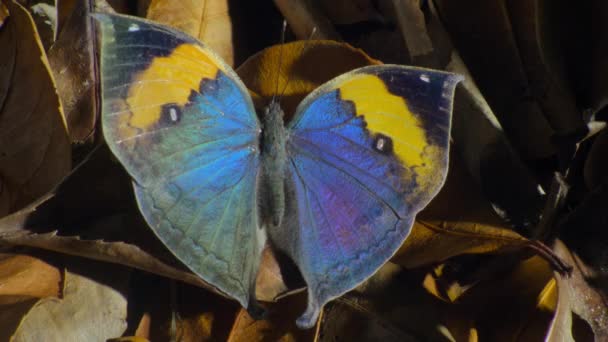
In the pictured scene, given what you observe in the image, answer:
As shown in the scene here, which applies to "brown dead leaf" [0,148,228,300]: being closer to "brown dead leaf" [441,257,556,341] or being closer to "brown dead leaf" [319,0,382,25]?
"brown dead leaf" [441,257,556,341]

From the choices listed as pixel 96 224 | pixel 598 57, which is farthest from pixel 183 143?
pixel 598 57

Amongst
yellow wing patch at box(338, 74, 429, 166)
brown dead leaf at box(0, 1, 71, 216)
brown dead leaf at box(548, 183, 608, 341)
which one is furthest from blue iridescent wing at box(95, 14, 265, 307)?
brown dead leaf at box(548, 183, 608, 341)

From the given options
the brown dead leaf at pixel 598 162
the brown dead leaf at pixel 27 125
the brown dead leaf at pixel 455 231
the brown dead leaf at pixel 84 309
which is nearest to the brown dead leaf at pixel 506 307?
the brown dead leaf at pixel 455 231

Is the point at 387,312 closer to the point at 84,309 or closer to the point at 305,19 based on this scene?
the point at 84,309

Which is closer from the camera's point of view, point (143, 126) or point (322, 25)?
point (143, 126)

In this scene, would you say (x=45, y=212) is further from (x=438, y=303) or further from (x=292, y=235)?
(x=438, y=303)

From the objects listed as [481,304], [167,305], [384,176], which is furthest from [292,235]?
[481,304]
